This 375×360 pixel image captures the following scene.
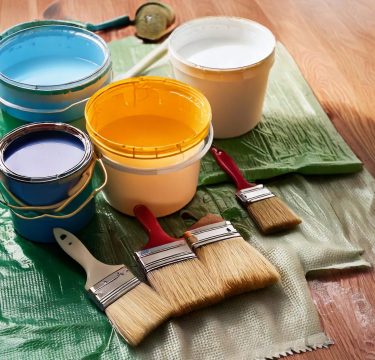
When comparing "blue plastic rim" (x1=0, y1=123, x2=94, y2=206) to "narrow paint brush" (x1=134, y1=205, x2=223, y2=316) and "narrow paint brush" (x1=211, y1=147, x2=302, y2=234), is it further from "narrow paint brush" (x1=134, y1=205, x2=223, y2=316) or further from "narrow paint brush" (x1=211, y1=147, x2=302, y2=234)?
"narrow paint brush" (x1=211, y1=147, x2=302, y2=234)

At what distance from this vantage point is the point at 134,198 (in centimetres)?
109

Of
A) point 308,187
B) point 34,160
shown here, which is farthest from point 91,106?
point 308,187

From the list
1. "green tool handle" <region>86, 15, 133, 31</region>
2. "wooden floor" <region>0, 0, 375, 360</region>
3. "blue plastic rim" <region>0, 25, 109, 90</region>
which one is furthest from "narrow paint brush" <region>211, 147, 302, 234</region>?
"green tool handle" <region>86, 15, 133, 31</region>

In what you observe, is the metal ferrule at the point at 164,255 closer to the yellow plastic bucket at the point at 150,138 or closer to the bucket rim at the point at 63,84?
the yellow plastic bucket at the point at 150,138

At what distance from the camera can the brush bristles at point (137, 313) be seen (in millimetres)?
876

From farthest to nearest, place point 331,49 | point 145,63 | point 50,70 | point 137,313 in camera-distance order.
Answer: point 331,49 → point 145,63 → point 50,70 → point 137,313

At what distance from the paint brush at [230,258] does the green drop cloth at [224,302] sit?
0.03m

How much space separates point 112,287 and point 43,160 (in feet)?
0.84

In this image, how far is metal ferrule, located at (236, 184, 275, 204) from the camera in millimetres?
1125

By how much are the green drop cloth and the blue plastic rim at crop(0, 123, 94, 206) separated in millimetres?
135

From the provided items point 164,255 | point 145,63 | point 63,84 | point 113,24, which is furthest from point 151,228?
point 113,24

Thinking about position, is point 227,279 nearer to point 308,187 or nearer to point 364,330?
point 364,330

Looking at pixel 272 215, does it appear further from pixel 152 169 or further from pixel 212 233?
pixel 152 169

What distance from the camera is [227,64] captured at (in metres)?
1.27
